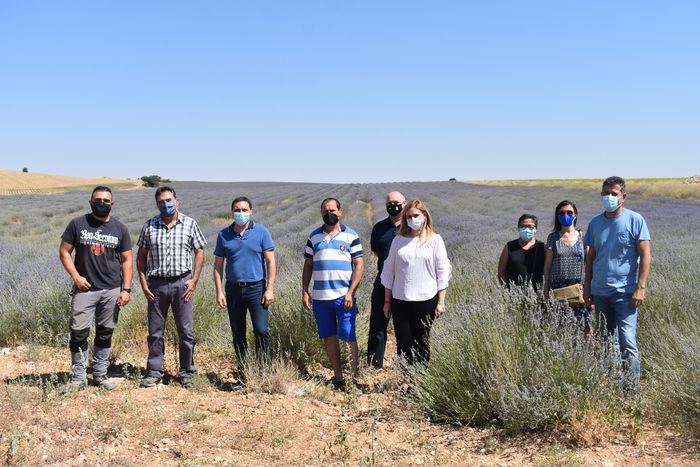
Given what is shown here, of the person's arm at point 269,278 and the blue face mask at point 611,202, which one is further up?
the blue face mask at point 611,202

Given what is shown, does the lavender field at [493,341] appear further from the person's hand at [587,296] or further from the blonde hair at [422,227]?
the blonde hair at [422,227]

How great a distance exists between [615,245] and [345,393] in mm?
2330

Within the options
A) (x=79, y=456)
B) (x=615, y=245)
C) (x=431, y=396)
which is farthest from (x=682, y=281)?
(x=79, y=456)

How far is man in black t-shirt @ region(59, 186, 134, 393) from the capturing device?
14.4 ft

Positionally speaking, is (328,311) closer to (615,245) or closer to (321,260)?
(321,260)

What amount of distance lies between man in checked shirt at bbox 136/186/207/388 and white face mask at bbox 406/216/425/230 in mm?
1761

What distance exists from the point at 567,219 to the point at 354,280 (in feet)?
5.64

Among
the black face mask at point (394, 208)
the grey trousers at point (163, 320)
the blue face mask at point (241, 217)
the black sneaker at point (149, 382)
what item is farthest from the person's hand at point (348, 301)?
the black sneaker at point (149, 382)

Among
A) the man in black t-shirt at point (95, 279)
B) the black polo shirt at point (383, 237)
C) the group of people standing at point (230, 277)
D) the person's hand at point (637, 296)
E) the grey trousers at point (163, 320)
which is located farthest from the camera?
the black polo shirt at point (383, 237)

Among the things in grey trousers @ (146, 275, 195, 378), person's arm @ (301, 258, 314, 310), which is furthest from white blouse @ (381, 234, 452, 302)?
grey trousers @ (146, 275, 195, 378)

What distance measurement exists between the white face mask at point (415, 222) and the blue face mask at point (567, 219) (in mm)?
1117

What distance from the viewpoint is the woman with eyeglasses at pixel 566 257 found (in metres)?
4.34

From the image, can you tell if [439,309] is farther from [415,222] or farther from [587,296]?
[587,296]

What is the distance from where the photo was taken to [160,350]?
15.6 ft
